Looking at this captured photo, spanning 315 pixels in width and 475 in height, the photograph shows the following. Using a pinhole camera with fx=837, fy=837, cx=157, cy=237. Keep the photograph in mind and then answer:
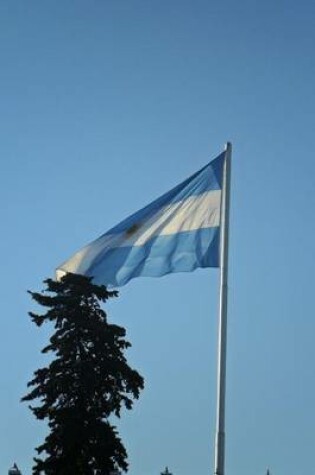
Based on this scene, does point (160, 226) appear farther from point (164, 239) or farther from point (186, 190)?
point (186, 190)

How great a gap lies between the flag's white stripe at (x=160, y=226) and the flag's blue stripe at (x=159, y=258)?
13 cm

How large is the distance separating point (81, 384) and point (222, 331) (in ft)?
63.8

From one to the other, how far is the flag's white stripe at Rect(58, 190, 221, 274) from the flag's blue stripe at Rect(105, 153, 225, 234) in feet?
0.35

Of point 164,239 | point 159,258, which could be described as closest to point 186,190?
point 164,239

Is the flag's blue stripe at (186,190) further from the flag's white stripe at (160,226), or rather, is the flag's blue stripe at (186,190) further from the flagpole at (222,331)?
the flagpole at (222,331)

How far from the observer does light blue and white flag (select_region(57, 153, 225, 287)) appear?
19422mm

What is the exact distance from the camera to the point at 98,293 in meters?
38.0

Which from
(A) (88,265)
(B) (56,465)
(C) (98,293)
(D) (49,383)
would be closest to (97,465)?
(B) (56,465)

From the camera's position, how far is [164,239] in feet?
64.8

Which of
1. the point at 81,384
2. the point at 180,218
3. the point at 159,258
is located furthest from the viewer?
the point at 81,384

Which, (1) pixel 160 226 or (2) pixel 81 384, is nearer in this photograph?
(1) pixel 160 226

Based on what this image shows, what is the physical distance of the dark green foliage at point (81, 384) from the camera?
35156 mm

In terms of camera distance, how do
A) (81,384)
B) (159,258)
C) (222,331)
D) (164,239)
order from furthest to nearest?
(81,384) → (164,239) → (159,258) → (222,331)

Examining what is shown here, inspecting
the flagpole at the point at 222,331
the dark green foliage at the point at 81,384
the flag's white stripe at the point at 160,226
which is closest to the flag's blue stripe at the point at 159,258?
the flag's white stripe at the point at 160,226
